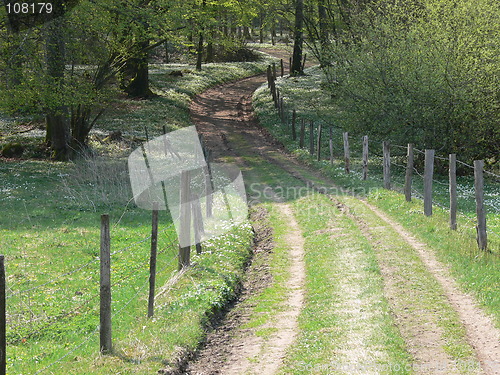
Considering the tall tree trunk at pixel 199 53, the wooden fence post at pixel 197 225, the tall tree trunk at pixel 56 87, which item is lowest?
the wooden fence post at pixel 197 225

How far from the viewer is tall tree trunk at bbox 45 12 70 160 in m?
27.2

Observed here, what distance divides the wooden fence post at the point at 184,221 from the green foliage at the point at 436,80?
16069 mm

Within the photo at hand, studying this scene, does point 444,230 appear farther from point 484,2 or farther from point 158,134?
point 158,134

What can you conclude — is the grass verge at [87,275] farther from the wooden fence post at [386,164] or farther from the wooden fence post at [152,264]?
the wooden fence post at [386,164]

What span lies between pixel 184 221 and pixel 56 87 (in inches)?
636

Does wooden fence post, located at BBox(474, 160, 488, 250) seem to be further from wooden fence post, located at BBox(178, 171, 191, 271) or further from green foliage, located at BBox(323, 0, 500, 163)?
green foliage, located at BBox(323, 0, 500, 163)

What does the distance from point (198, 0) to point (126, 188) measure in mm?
23751

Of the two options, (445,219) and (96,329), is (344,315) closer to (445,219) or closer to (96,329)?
(96,329)

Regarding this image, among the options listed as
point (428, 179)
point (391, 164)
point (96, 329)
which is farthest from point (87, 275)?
point (391, 164)

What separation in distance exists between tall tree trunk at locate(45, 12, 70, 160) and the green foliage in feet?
46.2

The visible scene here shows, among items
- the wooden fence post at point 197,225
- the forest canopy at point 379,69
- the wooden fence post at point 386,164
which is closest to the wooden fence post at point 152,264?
the wooden fence post at point 197,225

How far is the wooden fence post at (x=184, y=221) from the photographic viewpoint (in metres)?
12.8

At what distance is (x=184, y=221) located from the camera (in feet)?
42.9

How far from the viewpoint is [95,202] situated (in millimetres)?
22203
